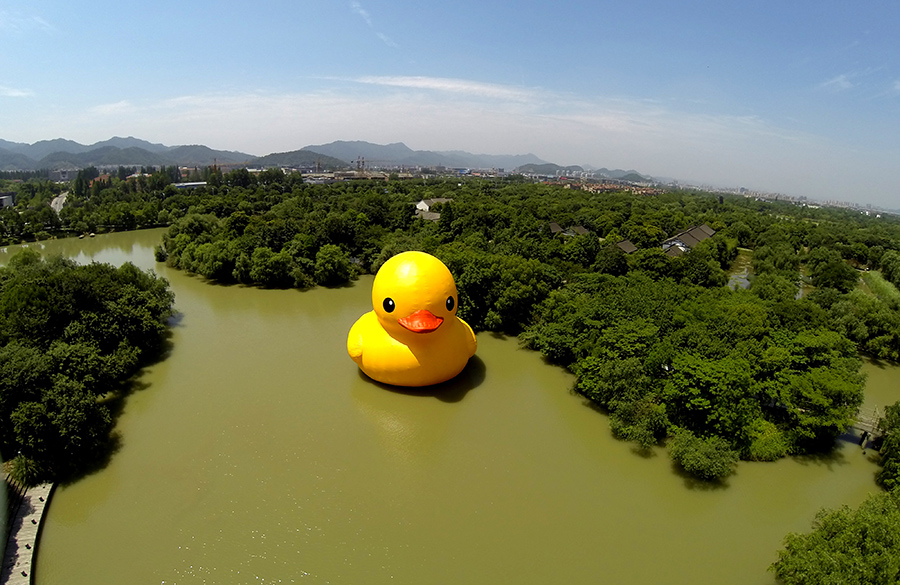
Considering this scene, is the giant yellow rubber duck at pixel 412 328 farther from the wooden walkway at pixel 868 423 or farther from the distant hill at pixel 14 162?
the distant hill at pixel 14 162

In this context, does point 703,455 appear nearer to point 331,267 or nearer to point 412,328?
point 412,328

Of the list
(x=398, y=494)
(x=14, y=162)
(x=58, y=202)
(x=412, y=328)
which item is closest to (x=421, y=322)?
(x=412, y=328)

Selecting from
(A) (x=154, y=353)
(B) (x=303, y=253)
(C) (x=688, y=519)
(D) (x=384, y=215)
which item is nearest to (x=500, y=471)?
(C) (x=688, y=519)

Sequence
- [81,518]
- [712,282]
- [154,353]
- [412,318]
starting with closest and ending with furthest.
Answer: [81,518] < [412,318] < [154,353] < [712,282]

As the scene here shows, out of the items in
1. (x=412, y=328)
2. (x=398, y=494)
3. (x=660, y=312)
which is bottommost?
(x=398, y=494)

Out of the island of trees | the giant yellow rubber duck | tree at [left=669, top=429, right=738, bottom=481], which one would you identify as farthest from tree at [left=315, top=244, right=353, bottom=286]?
tree at [left=669, top=429, right=738, bottom=481]

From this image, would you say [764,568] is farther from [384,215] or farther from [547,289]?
[384,215]
